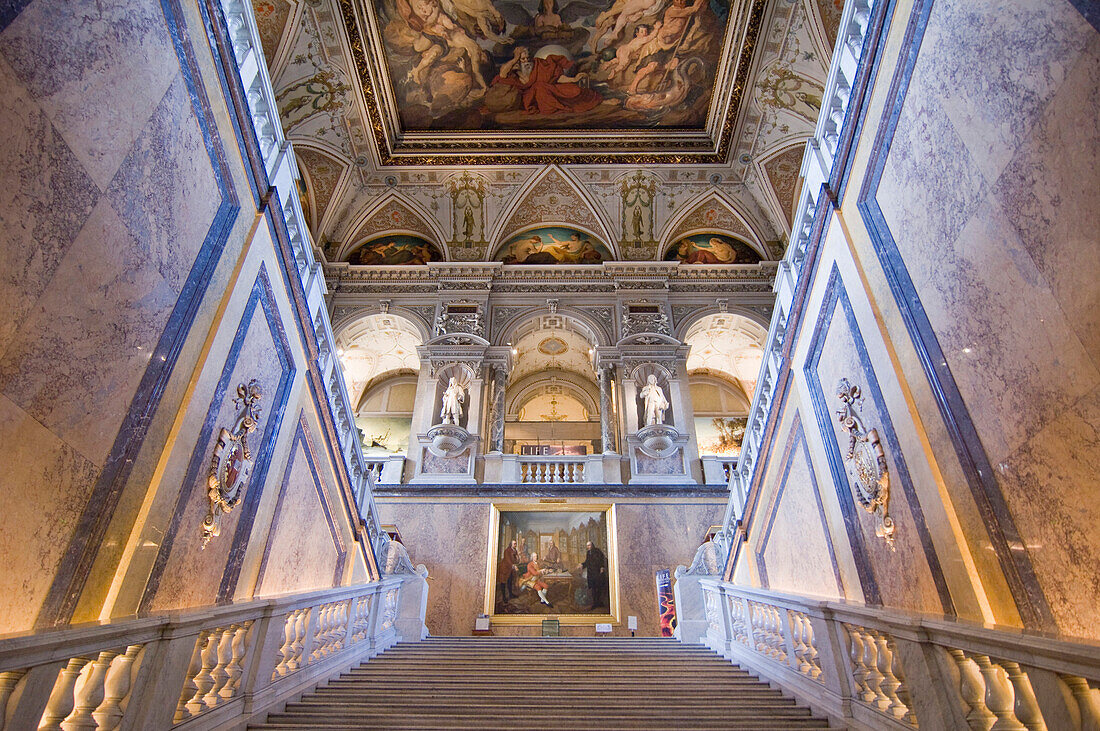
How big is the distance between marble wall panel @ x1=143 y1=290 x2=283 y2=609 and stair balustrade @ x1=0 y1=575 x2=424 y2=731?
60 cm

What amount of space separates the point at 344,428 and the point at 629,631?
603cm

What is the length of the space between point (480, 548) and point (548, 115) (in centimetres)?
1048

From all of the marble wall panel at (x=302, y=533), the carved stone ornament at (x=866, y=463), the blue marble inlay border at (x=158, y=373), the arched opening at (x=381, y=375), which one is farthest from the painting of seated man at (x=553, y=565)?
the blue marble inlay border at (x=158, y=373)

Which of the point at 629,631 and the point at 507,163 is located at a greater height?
the point at 507,163

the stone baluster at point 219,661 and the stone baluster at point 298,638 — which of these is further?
the stone baluster at point 298,638

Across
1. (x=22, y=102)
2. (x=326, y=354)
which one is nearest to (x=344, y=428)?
(x=326, y=354)

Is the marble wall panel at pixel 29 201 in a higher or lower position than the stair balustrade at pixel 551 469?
lower

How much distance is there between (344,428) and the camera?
260 inches

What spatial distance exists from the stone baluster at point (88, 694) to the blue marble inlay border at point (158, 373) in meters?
0.59

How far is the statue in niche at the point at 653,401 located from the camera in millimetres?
12167

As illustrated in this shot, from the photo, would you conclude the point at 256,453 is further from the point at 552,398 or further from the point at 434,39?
the point at 552,398

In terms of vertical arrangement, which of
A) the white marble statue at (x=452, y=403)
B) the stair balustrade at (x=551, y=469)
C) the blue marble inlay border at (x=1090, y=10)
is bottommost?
the blue marble inlay border at (x=1090, y=10)

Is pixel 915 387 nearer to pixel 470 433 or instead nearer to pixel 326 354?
pixel 326 354

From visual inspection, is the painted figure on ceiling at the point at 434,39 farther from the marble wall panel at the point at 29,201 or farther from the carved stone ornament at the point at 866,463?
the carved stone ornament at the point at 866,463
